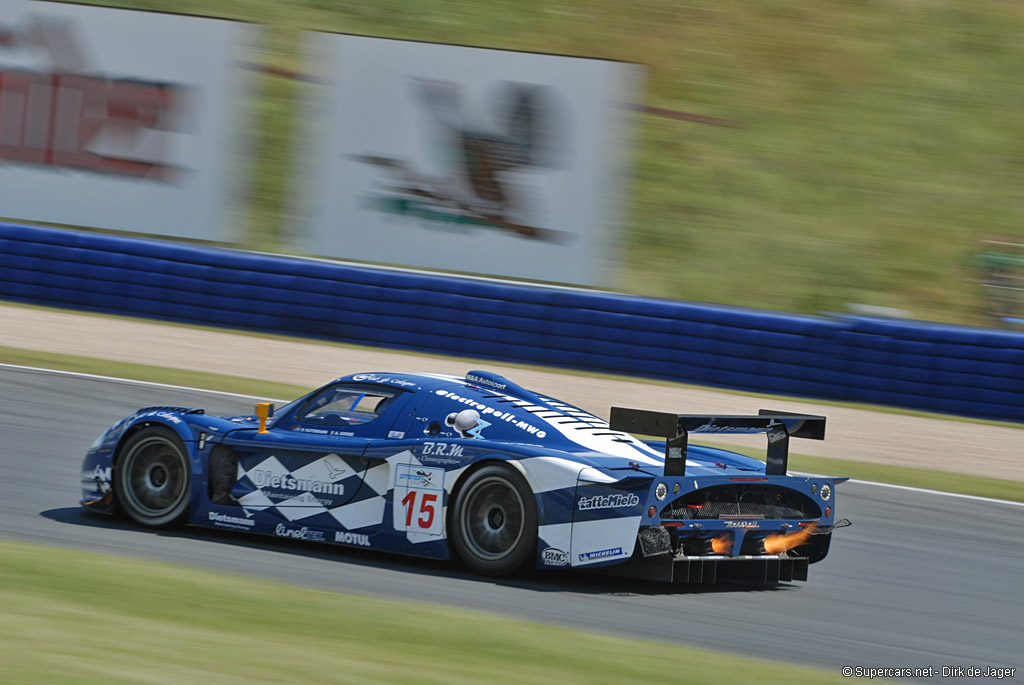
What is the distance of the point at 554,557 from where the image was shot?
6.44 meters

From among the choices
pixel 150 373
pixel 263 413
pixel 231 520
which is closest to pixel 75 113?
pixel 150 373

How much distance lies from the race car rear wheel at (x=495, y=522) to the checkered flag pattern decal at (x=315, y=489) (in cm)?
48

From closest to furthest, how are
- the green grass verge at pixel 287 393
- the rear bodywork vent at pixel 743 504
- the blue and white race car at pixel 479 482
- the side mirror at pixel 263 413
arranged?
the blue and white race car at pixel 479 482 → the rear bodywork vent at pixel 743 504 → the side mirror at pixel 263 413 → the green grass verge at pixel 287 393

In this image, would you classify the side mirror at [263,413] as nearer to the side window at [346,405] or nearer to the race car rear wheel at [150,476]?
the side window at [346,405]

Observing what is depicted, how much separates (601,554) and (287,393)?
707cm

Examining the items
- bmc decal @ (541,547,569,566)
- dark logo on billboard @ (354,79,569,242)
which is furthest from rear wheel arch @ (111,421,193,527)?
dark logo on billboard @ (354,79,569,242)

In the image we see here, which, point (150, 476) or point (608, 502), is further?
point (150, 476)

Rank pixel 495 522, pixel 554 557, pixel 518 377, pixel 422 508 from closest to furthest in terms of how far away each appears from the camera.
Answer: pixel 554 557 → pixel 495 522 → pixel 422 508 → pixel 518 377

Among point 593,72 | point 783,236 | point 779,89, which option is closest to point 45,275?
point 593,72

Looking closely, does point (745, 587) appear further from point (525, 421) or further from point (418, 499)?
point (418, 499)

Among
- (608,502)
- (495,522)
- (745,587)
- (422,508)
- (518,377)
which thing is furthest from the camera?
(518,377)

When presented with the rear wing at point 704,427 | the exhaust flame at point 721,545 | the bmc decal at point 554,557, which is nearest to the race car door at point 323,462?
the bmc decal at point 554,557

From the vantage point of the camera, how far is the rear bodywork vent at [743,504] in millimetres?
6480

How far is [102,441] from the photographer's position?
7.74 m
